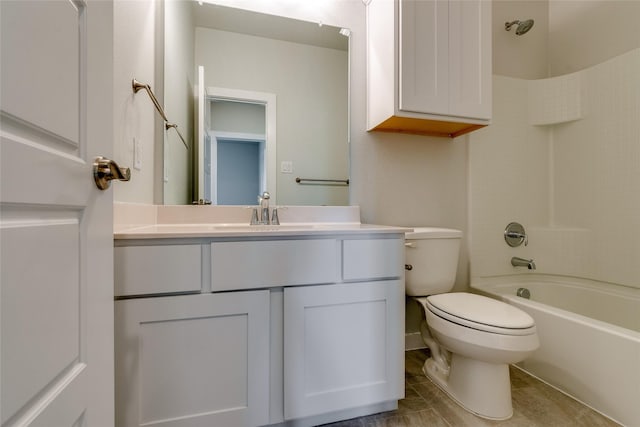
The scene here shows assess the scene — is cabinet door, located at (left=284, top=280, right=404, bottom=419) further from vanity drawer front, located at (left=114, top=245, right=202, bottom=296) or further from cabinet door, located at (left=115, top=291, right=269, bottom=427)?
vanity drawer front, located at (left=114, top=245, right=202, bottom=296)

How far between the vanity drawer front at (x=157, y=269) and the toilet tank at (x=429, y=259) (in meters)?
1.04

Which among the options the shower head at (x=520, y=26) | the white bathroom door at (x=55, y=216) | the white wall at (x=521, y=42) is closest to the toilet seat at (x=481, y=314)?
the white bathroom door at (x=55, y=216)

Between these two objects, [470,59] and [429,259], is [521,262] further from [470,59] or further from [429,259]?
[470,59]

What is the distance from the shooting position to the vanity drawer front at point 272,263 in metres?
0.93

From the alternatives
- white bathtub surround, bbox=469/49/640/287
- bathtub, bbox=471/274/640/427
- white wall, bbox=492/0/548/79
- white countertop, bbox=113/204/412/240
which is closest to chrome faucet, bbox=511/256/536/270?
white bathtub surround, bbox=469/49/640/287

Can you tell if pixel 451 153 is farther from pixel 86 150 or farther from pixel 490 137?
pixel 86 150

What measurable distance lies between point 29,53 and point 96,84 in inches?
7.7

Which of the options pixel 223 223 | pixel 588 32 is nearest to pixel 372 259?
pixel 223 223

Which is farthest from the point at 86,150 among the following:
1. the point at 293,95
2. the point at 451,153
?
the point at 451,153

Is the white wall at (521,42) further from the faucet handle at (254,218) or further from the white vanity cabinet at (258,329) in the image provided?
the faucet handle at (254,218)

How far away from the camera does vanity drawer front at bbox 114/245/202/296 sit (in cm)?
84

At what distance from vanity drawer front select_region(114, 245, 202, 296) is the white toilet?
1.05 meters

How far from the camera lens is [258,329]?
972 millimetres

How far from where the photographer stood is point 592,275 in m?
1.87
